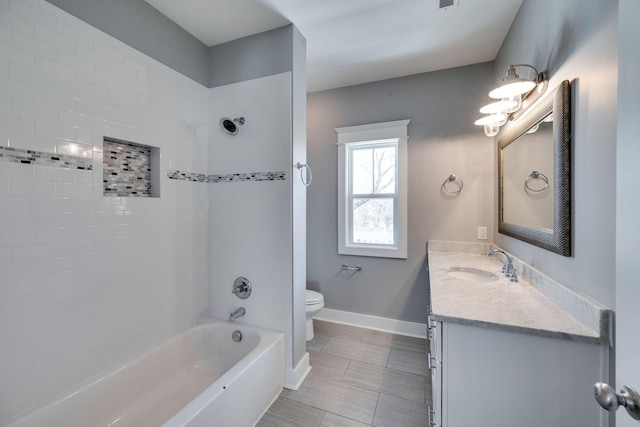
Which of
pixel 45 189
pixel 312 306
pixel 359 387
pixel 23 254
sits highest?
pixel 45 189

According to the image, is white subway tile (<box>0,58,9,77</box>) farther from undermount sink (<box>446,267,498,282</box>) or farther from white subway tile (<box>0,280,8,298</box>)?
undermount sink (<box>446,267,498,282</box>)

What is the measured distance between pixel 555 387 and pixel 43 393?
226 centimetres

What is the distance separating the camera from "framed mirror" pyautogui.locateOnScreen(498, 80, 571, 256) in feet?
3.84

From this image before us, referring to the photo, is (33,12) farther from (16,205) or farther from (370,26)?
(370,26)

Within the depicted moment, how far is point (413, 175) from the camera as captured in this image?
2.57 meters

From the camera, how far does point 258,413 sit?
5.16 feet

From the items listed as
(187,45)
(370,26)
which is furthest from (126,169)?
(370,26)

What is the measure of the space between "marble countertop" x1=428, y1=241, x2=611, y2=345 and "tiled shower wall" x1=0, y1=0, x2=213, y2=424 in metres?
1.78

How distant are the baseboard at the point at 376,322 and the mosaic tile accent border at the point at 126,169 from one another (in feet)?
7.06

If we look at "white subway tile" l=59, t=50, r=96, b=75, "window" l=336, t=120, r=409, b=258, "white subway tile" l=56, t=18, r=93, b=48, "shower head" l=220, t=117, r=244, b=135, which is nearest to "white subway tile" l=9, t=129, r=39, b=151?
"white subway tile" l=59, t=50, r=96, b=75

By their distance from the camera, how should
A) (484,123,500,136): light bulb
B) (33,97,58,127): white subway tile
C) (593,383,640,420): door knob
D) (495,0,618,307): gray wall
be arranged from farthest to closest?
(484,123,500,136): light bulb → (33,97,58,127): white subway tile → (495,0,618,307): gray wall → (593,383,640,420): door knob

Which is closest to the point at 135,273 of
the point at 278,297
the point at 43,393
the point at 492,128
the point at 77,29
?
the point at 43,393

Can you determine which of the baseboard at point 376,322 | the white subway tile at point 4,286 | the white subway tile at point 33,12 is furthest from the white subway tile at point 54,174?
the baseboard at point 376,322

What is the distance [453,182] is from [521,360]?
1.74 metres
